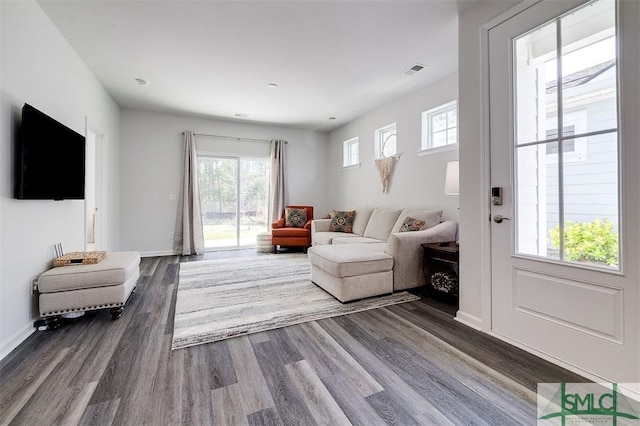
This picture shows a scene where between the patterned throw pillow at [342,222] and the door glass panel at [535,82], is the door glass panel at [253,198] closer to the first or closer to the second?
the patterned throw pillow at [342,222]

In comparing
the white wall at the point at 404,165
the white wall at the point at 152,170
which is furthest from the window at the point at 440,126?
the white wall at the point at 152,170

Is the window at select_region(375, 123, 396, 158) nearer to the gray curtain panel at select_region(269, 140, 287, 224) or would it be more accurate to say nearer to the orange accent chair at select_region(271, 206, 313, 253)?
the orange accent chair at select_region(271, 206, 313, 253)

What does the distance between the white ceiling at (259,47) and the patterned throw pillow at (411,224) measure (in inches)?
73.4

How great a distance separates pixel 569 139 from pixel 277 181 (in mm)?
4918

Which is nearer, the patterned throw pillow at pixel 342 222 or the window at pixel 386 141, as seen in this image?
the window at pixel 386 141

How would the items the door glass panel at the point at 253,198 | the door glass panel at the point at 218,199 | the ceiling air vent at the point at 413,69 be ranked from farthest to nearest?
the door glass panel at the point at 253,198 → the door glass panel at the point at 218,199 → the ceiling air vent at the point at 413,69

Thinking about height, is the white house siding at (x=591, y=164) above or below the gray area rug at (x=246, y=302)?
above

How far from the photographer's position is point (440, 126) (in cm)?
382

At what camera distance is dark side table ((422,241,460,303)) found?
8.77 ft

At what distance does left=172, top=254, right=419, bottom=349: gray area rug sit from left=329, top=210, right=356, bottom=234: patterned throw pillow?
1.20 m

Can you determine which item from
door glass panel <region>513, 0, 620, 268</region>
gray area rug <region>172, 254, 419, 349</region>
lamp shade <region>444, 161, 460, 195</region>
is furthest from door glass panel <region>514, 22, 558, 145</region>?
gray area rug <region>172, 254, 419, 349</region>

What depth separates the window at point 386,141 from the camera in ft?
15.5

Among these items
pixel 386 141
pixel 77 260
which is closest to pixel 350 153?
pixel 386 141

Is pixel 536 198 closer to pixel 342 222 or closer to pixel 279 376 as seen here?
pixel 279 376
